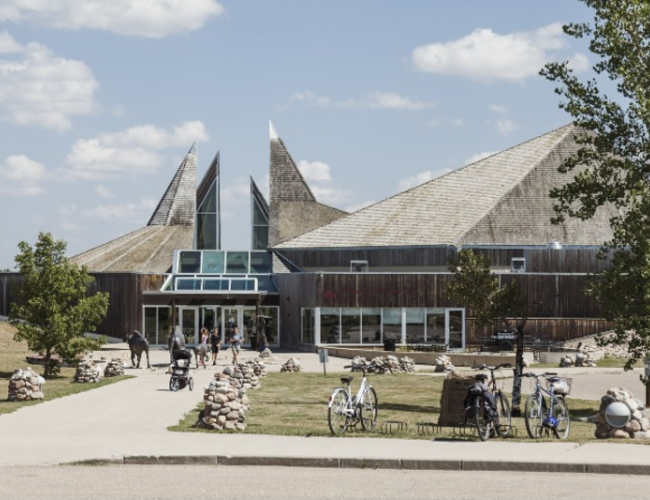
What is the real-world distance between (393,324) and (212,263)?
13449 millimetres

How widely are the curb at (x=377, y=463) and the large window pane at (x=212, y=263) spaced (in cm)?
5237

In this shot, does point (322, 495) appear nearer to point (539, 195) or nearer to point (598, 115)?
point (598, 115)

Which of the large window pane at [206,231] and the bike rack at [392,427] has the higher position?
the large window pane at [206,231]

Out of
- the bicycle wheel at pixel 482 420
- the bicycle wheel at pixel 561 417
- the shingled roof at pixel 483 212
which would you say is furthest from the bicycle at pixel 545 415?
the shingled roof at pixel 483 212

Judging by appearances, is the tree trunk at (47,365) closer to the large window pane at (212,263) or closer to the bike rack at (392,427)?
the bike rack at (392,427)

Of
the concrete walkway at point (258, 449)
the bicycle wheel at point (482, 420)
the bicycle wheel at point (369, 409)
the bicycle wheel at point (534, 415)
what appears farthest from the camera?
the bicycle wheel at point (369, 409)

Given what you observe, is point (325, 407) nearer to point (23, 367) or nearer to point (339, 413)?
point (339, 413)

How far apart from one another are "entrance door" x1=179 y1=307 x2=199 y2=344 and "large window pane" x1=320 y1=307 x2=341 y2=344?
27.0 feet

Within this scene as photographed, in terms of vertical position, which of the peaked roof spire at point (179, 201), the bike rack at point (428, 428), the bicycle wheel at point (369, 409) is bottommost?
the bike rack at point (428, 428)

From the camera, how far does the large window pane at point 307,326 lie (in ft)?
204

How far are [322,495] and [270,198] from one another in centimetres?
7884

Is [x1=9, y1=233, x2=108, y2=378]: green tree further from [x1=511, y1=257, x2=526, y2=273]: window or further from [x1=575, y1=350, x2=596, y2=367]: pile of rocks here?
[x1=511, y1=257, x2=526, y2=273]: window

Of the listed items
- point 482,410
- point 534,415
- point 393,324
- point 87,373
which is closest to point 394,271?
point 393,324

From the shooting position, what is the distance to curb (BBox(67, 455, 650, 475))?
1582 centimetres
